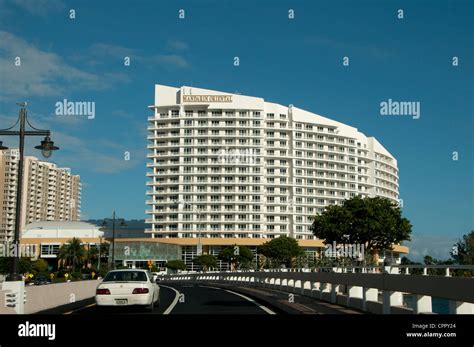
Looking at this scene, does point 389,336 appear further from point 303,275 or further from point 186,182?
point 186,182

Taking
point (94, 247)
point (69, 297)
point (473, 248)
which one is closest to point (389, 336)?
point (69, 297)

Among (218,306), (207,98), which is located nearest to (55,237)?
(207,98)

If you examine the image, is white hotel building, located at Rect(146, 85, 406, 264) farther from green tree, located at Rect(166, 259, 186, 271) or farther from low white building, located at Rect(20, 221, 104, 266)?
low white building, located at Rect(20, 221, 104, 266)

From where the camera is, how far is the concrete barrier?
57.9 ft

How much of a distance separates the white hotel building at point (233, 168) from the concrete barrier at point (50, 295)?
12423 centimetres

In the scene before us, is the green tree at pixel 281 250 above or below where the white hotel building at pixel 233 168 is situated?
below

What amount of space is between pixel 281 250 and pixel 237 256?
10398mm

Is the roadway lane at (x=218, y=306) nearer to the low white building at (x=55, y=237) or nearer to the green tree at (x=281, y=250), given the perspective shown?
the green tree at (x=281, y=250)

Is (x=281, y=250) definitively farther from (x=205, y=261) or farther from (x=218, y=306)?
(x=218, y=306)

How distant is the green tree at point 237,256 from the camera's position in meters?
132

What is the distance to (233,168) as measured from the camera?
6122 inches

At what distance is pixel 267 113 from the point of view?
522ft

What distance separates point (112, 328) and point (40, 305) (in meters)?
9.42

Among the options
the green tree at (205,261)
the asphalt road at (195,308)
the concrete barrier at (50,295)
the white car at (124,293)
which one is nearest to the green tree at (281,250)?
the green tree at (205,261)
